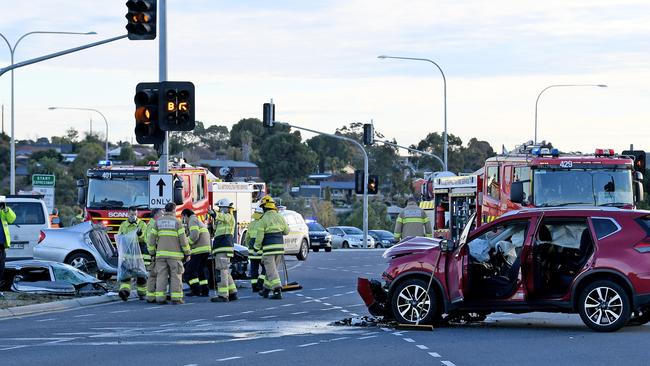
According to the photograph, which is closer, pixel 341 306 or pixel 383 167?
pixel 341 306

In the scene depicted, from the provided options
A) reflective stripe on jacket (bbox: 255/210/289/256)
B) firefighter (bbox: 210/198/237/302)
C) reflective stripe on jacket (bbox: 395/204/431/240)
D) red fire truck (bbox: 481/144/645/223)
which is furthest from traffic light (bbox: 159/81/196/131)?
red fire truck (bbox: 481/144/645/223)

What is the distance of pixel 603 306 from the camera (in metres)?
16.5

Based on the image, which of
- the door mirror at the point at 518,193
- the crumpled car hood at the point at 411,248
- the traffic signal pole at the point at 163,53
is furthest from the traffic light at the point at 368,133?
the crumpled car hood at the point at 411,248

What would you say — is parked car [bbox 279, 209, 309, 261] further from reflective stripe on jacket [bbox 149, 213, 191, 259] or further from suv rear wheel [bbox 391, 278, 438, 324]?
suv rear wheel [bbox 391, 278, 438, 324]

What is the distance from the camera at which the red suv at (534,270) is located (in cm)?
1644

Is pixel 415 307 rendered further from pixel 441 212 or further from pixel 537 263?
pixel 441 212

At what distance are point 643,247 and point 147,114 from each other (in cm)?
1094

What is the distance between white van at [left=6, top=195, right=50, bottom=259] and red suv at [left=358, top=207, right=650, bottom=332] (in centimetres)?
1469

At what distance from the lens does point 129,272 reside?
2309 centimetres

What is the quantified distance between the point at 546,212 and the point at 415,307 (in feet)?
7.43

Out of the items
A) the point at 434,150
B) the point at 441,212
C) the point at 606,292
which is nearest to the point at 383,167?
the point at 434,150

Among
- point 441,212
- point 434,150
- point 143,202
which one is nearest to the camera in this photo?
point 143,202

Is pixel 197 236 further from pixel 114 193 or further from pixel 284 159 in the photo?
pixel 284 159

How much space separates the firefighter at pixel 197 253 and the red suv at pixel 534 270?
5.88 meters
